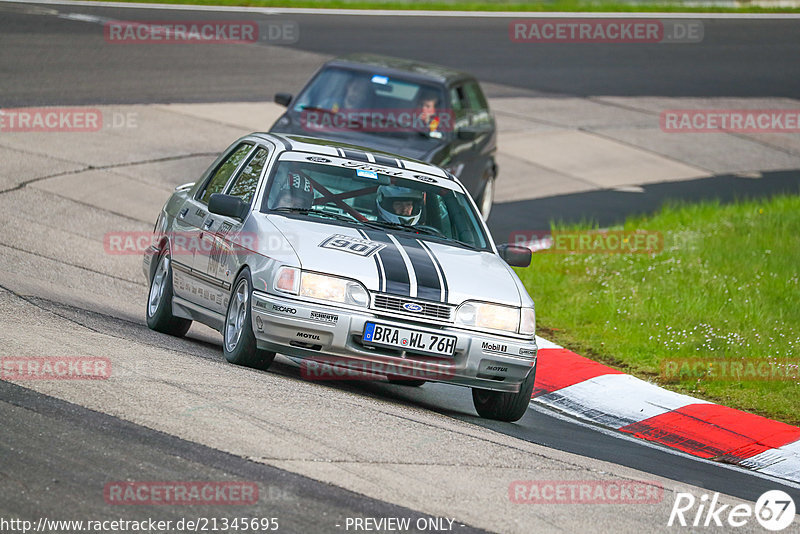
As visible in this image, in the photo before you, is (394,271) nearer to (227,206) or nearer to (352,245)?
(352,245)

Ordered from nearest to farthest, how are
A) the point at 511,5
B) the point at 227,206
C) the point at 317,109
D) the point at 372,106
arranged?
the point at 227,206 < the point at 372,106 < the point at 317,109 < the point at 511,5

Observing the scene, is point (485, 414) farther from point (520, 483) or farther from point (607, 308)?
point (607, 308)

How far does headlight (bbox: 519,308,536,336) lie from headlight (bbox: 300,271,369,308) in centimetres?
104

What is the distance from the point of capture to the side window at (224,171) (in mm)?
9484

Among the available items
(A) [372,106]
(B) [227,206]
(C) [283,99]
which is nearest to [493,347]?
(B) [227,206]

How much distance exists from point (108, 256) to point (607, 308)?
4955mm

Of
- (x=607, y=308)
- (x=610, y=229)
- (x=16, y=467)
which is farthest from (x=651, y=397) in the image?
(x=610, y=229)

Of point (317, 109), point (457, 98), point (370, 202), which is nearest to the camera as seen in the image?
point (370, 202)

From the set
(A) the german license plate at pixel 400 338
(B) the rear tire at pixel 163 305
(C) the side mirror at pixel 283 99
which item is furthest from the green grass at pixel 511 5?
(A) the german license plate at pixel 400 338

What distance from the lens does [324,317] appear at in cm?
760

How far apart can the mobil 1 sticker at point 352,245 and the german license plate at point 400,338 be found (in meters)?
0.55

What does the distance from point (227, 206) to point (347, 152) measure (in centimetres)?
124

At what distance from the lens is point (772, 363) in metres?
10.3

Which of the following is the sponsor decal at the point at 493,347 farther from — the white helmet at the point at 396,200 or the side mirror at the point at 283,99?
the side mirror at the point at 283,99
